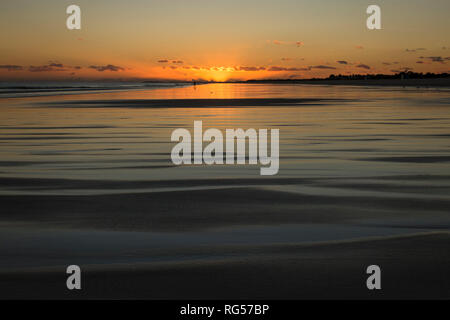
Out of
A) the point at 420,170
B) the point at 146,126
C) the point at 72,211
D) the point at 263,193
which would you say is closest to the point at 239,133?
the point at 146,126

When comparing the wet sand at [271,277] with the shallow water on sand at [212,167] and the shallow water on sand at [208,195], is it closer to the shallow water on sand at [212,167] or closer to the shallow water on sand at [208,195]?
the shallow water on sand at [208,195]

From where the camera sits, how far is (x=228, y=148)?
15070 millimetres

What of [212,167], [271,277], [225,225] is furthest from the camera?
[212,167]

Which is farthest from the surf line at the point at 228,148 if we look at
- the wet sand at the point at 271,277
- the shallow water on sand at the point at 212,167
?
the wet sand at the point at 271,277

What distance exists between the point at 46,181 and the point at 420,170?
620cm

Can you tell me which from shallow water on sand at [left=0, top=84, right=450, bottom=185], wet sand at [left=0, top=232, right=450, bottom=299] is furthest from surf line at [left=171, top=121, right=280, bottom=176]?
wet sand at [left=0, top=232, right=450, bottom=299]

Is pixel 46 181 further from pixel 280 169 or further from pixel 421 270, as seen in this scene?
pixel 421 270

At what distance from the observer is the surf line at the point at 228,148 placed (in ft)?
41.5

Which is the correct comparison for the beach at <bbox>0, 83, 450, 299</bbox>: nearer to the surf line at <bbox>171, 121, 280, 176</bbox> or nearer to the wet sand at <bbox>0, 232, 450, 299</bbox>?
the wet sand at <bbox>0, 232, 450, 299</bbox>

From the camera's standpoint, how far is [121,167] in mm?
11828

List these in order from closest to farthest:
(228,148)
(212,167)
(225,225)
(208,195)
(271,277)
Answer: (271,277)
(225,225)
(208,195)
(212,167)
(228,148)

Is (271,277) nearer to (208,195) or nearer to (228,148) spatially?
(208,195)

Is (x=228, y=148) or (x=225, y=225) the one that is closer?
(x=225, y=225)

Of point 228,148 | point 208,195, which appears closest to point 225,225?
point 208,195
